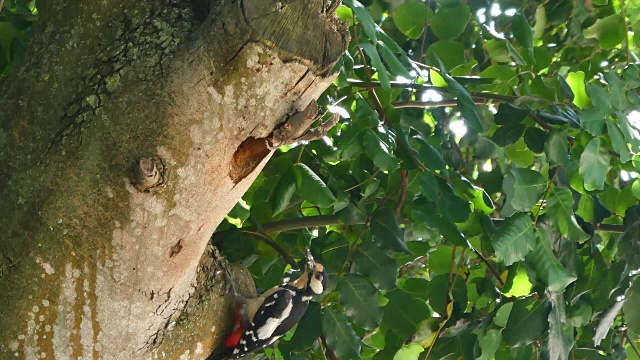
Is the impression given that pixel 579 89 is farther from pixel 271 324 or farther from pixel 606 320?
pixel 271 324

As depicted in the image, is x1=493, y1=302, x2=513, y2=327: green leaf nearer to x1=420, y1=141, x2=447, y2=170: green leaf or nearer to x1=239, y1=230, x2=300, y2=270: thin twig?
→ x1=420, y1=141, x2=447, y2=170: green leaf

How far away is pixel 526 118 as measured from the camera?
1.96m

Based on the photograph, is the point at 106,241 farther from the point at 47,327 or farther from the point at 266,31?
the point at 266,31

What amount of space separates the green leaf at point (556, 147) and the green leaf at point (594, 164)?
3.0 inches

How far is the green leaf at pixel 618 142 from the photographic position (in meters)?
1.67

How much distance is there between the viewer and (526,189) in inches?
69.4

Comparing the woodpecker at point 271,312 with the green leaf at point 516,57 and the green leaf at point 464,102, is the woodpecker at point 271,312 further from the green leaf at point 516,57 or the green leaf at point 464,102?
the green leaf at point 516,57

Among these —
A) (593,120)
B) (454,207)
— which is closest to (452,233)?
(454,207)

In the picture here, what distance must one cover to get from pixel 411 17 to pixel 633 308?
0.89 meters

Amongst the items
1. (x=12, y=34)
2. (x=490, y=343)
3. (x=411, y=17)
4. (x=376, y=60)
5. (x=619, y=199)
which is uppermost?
(x=12, y=34)

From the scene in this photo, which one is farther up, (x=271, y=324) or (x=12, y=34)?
(x=12, y=34)

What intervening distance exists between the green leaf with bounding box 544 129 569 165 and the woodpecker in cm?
59

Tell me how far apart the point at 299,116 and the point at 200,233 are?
263 mm

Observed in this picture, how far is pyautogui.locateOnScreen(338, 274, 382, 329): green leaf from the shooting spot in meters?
1.82
